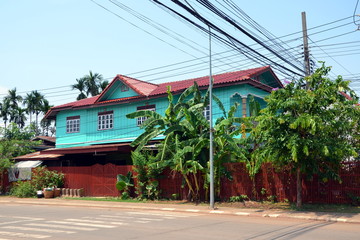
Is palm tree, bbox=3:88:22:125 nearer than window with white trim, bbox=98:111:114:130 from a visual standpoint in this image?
No

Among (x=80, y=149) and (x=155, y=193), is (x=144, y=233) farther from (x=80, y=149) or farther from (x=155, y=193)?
(x=80, y=149)

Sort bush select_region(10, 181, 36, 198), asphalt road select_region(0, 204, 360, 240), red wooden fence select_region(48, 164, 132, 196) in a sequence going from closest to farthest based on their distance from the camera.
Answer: asphalt road select_region(0, 204, 360, 240) < red wooden fence select_region(48, 164, 132, 196) < bush select_region(10, 181, 36, 198)

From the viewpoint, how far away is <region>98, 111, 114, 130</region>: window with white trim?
Result: 29.3 metres

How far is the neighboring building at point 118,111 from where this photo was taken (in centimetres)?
2420

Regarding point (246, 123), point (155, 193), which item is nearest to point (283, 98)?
point (246, 123)

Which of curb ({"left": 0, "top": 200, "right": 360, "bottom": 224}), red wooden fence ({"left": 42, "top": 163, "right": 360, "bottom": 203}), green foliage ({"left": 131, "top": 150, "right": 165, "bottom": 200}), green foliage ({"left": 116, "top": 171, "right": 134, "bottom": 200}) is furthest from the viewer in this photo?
green foliage ({"left": 116, "top": 171, "right": 134, "bottom": 200})

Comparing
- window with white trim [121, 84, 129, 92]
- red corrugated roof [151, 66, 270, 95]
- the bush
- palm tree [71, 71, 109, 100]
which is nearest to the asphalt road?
red corrugated roof [151, 66, 270, 95]

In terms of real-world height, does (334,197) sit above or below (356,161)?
below

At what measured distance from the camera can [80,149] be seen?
89.5ft

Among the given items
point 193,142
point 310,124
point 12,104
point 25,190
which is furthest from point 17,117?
point 310,124

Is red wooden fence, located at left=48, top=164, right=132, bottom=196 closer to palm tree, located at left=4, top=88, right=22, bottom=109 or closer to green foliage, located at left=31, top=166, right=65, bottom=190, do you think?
green foliage, located at left=31, top=166, right=65, bottom=190

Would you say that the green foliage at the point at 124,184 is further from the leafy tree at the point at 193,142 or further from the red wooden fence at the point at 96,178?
the leafy tree at the point at 193,142

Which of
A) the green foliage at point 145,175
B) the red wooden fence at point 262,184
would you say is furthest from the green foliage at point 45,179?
the green foliage at point 145,175

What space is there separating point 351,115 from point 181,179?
996 cm
